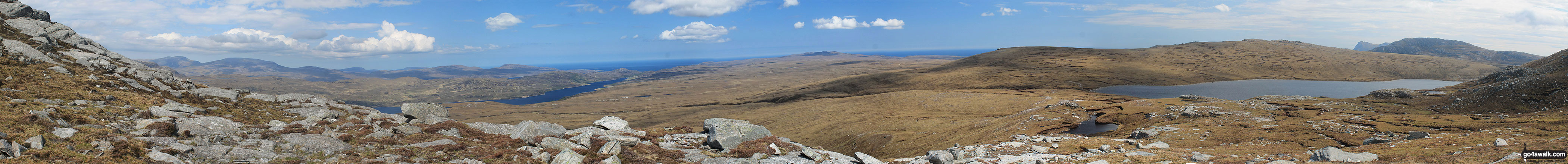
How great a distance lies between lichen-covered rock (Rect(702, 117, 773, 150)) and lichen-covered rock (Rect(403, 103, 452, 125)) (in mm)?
15359

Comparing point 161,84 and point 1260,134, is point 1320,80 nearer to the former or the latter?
point 1260,134

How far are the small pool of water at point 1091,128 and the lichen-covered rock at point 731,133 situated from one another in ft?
113

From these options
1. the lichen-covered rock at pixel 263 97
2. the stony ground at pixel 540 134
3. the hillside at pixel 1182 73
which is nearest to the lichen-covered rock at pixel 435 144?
the stony ground at pixel 540 134

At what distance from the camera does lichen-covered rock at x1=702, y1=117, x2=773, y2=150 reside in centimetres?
2891

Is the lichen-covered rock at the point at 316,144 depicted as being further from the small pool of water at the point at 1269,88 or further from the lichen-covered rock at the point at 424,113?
the small pool of water at the point at 1269,88

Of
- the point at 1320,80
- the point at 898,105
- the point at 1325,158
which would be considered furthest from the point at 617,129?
the point at 1320,80

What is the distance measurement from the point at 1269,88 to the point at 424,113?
186 metres

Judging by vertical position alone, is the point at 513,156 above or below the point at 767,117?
above

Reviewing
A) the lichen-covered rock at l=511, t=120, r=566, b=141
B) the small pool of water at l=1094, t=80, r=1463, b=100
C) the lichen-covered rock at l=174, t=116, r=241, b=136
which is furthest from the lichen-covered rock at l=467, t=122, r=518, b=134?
the small pool of water at l=1094, t=80, r=1463, b=100

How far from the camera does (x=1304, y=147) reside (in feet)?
104

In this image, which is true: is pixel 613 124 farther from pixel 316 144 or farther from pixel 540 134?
pixel 316 144

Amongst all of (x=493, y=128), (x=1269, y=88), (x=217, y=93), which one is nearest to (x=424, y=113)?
Result: (x=493, y=128)

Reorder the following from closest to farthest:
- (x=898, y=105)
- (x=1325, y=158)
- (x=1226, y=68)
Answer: (x=1325, y=158)
(x=898, y=105)
(x=1226, y=68)

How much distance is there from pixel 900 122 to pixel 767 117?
5517 cm
